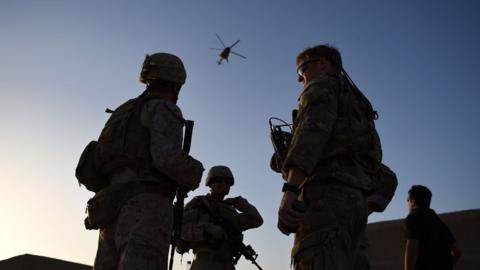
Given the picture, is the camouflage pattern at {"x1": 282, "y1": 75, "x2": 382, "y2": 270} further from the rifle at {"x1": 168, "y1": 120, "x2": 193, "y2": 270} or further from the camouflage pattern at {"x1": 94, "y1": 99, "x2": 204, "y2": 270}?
the rifle at {"x1": 168, "y1": 120, "x2": 193, "y2": 270}

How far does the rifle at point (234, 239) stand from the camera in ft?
21.8

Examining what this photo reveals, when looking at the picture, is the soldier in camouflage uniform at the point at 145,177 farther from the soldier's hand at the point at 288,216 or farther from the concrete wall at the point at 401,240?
the concrete wall at the point at 401,240

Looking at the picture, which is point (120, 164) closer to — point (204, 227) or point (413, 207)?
point (204, 227)

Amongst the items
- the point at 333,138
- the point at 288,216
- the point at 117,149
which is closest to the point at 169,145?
the point at 117,149

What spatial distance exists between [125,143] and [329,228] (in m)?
1.73

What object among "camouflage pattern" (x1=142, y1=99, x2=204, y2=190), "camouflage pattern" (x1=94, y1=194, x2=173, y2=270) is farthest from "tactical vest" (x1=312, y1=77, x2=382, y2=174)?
"camouflage pattern" (x1=94, y1=194, x2=173, y2=270)

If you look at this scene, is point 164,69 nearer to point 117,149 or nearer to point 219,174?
point 117,149

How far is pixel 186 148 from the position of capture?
4.63 m

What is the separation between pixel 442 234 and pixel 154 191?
3038mm

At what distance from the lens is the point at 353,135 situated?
3.41 metres

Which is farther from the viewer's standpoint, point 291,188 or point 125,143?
point 125,143

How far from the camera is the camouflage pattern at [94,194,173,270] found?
3.62 metres

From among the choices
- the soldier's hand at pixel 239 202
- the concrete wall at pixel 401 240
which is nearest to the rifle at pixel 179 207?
the soldier's hand at pixel 239 202

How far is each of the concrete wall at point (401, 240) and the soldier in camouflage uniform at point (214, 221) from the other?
13.2 ft
